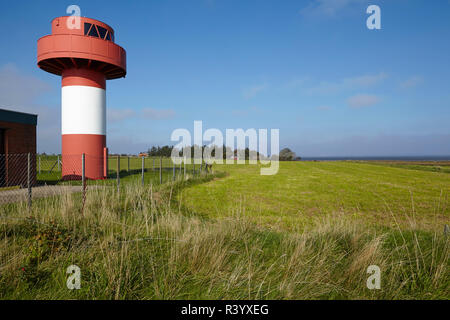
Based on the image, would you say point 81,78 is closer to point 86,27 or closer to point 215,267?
point 86,27

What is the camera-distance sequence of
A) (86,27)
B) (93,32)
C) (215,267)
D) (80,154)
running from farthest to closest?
(93,32) → (86,27) → (80,154) → (215,267)

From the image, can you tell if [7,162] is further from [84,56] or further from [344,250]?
[344,250]

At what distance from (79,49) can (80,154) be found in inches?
255

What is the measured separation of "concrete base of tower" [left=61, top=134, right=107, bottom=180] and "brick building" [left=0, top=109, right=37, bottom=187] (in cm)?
228

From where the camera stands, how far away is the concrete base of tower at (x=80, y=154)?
1591 centimetres

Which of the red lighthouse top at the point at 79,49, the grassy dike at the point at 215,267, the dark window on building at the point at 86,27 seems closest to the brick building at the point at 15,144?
the red lighthouse top at the point at 79,49

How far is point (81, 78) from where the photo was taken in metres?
15.9

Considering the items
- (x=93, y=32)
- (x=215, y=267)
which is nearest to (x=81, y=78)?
(x=93, y=32)

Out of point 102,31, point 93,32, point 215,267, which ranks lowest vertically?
point 215,267

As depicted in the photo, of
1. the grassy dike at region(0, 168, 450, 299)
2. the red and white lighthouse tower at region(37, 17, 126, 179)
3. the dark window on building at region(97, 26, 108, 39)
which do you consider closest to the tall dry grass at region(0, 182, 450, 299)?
the grassy dike at region(0, 168, 450, 299)

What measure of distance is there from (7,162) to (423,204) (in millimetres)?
20517

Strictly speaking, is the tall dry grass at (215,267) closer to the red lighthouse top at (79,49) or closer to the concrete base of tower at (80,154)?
the concrete base of tower at (80,154)

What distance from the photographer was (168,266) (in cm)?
341

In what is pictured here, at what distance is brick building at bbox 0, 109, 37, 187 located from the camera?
1221 centimetres
